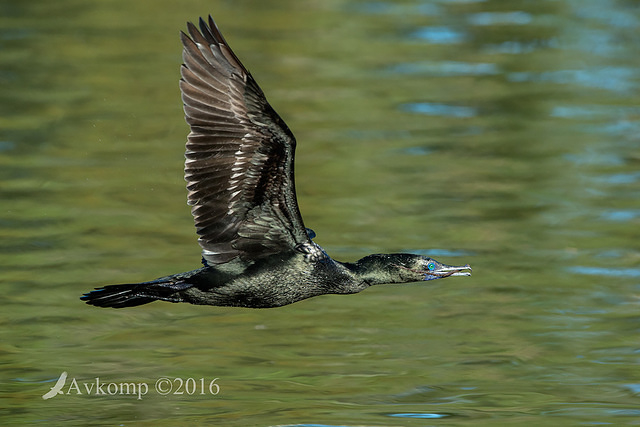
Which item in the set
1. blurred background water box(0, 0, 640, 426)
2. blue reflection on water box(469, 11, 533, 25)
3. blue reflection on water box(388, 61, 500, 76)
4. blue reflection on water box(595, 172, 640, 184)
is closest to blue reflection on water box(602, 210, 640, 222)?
blurred background water box(0, 0, 640, 426)

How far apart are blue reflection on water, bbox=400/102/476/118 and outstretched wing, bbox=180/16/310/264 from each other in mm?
7494

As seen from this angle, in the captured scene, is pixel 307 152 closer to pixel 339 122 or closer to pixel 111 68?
pixel 339 122

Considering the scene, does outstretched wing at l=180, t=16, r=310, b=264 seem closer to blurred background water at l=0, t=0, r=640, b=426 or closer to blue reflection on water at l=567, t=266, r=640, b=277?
blurred background water at l=0, t=0, r=640, b=426

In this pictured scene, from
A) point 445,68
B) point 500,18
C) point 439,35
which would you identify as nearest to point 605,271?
point 445,68

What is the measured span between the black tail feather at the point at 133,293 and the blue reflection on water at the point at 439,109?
306 inches

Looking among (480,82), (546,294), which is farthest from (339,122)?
(546,294)

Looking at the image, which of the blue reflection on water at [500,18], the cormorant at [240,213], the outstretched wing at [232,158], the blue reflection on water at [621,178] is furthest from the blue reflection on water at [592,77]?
the outstretched wing at [232,158]

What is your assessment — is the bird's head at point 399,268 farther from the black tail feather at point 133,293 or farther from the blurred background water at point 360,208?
the black tail feather at point 133,293

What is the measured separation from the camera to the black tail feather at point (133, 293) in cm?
698

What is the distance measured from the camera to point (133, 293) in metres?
7.02

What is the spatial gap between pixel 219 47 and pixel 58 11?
12.5 m

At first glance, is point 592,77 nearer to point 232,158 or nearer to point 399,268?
point 399,268

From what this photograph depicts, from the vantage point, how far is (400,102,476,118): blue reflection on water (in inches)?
570

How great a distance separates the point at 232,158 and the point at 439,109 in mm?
8026
